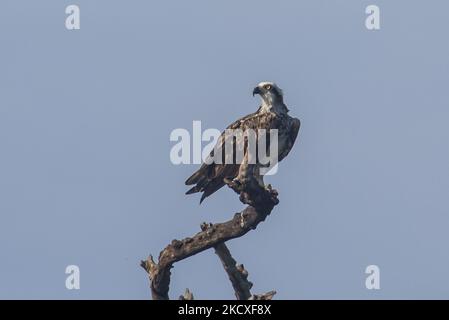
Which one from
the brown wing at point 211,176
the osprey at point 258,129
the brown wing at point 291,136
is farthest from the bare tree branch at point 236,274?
the brown wing at point 291,136

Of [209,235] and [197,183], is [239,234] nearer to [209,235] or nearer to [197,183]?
[209,235]

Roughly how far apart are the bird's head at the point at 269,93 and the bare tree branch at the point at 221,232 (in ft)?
15.2

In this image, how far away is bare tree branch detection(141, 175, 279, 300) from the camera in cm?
2653

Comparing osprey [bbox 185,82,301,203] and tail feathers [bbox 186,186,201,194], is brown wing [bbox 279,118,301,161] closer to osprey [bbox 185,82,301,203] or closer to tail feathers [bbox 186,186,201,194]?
osprey [bbox 185,82,301,203]

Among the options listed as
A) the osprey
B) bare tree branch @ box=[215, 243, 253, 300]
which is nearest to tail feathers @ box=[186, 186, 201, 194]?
the osprey
